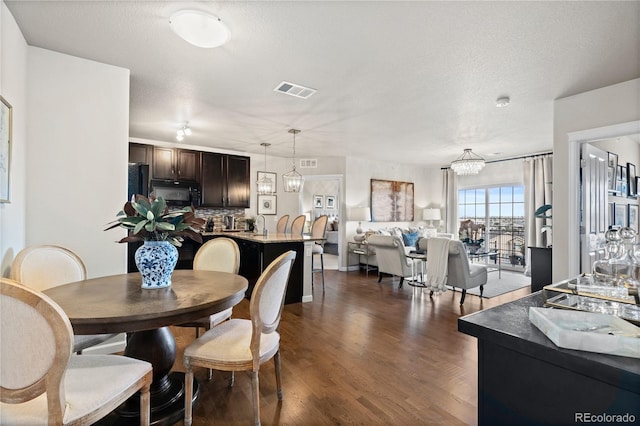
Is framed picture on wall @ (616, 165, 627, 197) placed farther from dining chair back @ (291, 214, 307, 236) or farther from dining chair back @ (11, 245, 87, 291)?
dining chair back @ (11, 245, 87, 291)

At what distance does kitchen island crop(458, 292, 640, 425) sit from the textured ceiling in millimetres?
1886

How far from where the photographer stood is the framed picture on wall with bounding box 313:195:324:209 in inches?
417

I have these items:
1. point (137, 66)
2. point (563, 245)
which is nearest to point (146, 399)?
point (137, 66)

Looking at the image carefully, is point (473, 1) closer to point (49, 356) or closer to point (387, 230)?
point (49, 356)

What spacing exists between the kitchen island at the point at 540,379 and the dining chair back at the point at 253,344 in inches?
40.4

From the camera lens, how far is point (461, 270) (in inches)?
→ 166

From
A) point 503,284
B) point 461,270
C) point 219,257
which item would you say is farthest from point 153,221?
point 503,284

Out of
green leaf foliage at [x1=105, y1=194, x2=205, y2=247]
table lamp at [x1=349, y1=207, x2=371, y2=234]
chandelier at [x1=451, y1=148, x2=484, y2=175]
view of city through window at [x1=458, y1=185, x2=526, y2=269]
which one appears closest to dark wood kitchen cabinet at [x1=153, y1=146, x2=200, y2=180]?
table lamp at [x1=349, y1=207, x2=371, y2=234]

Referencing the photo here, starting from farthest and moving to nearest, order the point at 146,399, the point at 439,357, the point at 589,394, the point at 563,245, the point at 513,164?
1. the point at 513,164
2. the point at 563,245
3. the point at 439,357
4. the point at 146,399
5. the point at 589,394

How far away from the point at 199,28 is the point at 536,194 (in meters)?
7.10

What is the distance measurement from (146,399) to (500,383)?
154cm

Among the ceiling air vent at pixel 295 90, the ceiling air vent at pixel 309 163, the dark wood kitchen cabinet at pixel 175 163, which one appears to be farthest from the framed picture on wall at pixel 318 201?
the ceiling air vent at pixel 295 90

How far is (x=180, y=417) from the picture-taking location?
5.97 feet

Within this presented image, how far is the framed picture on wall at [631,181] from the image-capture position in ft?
14.0
